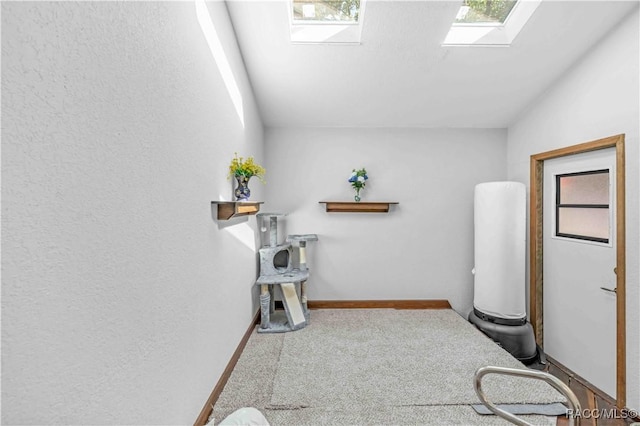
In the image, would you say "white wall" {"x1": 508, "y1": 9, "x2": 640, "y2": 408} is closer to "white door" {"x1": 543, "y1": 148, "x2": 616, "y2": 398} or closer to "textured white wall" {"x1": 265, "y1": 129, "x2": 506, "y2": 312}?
"white door" {"x1": 543, "y1": 148, "x2": 616, "y2": 398}

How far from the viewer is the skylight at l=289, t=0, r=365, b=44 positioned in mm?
2314

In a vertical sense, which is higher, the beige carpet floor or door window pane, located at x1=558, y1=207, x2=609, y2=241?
door window pane, located at x1=558, y1=207, x2=609, y2=241

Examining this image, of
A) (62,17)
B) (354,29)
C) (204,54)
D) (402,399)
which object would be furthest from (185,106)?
(402,399)

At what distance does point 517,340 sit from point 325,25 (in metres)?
3.33

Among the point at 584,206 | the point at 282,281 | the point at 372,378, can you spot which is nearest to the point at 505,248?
the point at 584,206

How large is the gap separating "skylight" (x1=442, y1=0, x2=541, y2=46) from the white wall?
694 millimetres

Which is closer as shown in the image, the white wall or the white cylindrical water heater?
the white wall

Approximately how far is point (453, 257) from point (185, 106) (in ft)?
11.0

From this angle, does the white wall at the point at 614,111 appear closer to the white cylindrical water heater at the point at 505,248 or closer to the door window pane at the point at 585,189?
the door window pane at the point at 585,189

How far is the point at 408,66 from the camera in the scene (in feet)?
8.49

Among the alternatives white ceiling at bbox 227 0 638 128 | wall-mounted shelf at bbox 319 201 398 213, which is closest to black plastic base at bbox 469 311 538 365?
wall-mounted shelf at bbox 319 201 398 213

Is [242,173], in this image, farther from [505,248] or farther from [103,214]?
[505,248]

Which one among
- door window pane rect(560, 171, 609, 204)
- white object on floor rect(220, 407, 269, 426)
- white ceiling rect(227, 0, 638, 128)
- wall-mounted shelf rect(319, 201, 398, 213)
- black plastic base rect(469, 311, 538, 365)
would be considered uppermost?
white ceiling rect(227, 0, 638, 128)

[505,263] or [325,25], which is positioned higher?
[325,25]
